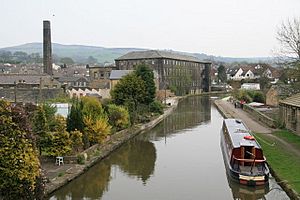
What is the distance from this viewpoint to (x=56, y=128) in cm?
2042

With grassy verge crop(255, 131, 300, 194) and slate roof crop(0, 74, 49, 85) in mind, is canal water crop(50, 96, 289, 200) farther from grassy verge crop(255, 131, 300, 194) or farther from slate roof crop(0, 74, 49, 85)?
slate roof crop(0, 74, 49, 85)

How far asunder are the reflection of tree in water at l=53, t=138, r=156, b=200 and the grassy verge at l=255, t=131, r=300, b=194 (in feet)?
18.9

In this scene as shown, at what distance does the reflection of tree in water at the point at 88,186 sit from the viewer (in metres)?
16.5

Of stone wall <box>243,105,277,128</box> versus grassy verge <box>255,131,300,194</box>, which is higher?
stone wall <box>243,105,277,128</box>

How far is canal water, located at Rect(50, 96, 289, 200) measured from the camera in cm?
1659

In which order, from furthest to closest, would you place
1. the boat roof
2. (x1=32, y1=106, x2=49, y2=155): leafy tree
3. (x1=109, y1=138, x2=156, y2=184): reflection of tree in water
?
1. (x1=109, y1=138, x2=156, y2=184): reflection of tree in water
2. (x1=32, y1=106, x2=49, y2=155): leafy tree
3. the boat roof

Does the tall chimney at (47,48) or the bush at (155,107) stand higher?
the tall chimney at (47,48)

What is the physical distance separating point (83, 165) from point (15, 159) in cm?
869

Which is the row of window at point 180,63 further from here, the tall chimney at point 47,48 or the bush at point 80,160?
the bush at point 80,160

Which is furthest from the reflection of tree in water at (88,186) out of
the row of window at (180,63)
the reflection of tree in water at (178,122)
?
the row of window at (180,63)

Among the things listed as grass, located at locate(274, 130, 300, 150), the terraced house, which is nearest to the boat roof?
grass, located at locate(274, 130, 300, 150)

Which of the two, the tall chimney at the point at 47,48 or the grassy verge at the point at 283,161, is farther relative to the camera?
the tall chimney at the point at 47,48

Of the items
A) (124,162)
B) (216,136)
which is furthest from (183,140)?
(124,162)

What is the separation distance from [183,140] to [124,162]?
767 centimetres
